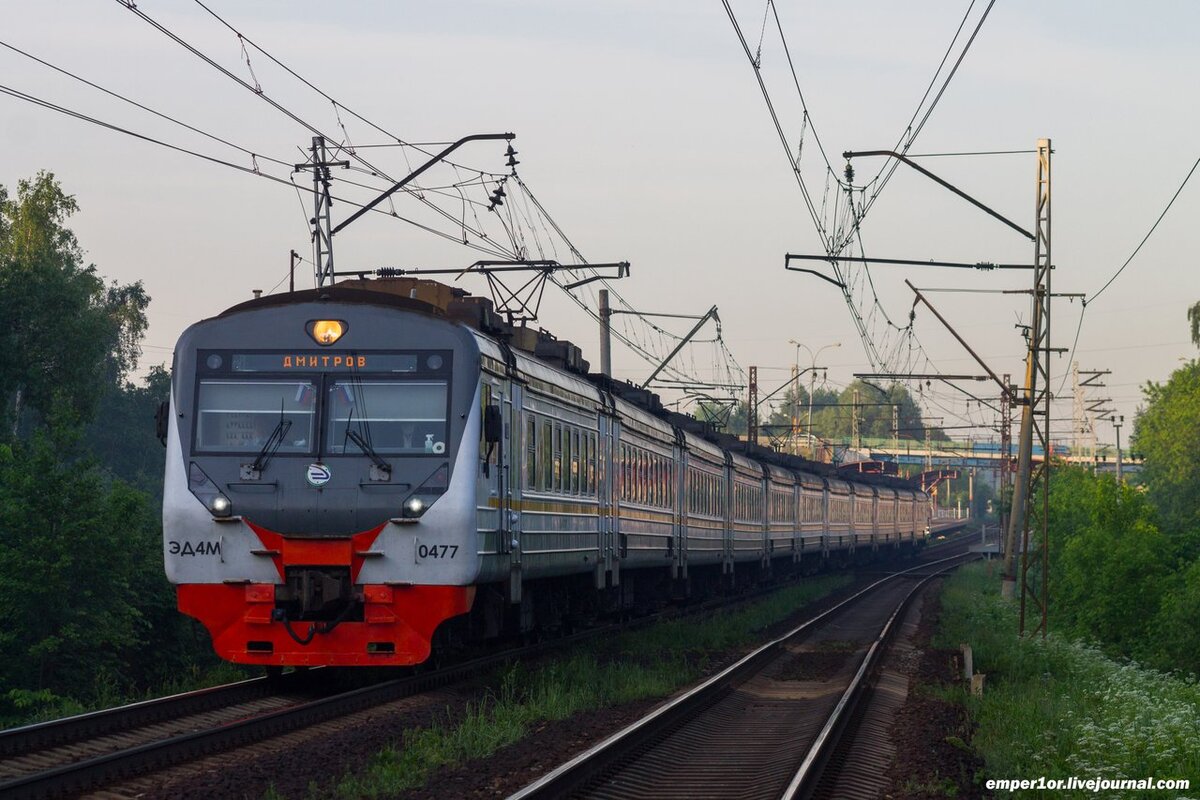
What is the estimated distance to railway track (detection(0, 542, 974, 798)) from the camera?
29.6 ft

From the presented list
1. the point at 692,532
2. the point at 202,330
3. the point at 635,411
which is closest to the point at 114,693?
the point at 202,330

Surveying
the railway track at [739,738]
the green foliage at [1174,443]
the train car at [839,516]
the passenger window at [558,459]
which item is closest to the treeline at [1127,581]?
the railway track at [739,738]

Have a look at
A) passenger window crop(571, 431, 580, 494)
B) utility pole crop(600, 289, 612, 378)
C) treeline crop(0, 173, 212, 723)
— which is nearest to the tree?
utility pole crop(600, 289, 612, 378)

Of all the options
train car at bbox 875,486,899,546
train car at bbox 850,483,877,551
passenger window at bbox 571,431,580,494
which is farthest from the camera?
train car at bbox 875,486,899,546

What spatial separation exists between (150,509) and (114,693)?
5706 mm

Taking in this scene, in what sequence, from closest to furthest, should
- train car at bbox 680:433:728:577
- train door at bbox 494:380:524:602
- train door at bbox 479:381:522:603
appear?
train door at bbox 479:381:522:603
train door at bbox 494:380:524:602
train car at bbox 680:433:728:577

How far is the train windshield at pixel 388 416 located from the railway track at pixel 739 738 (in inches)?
123

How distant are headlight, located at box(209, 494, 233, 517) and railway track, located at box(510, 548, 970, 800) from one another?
4.03 meters

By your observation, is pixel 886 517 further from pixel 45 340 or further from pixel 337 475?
pixel 337 475

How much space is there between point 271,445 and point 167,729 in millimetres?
2929

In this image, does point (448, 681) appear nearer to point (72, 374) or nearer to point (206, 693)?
point (206, 693)

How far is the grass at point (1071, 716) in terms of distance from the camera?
9.89 meters

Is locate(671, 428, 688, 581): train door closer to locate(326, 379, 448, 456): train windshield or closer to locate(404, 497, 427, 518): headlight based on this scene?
locate(326, 379, 448, 456): train windshield

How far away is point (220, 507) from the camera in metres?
13.0
